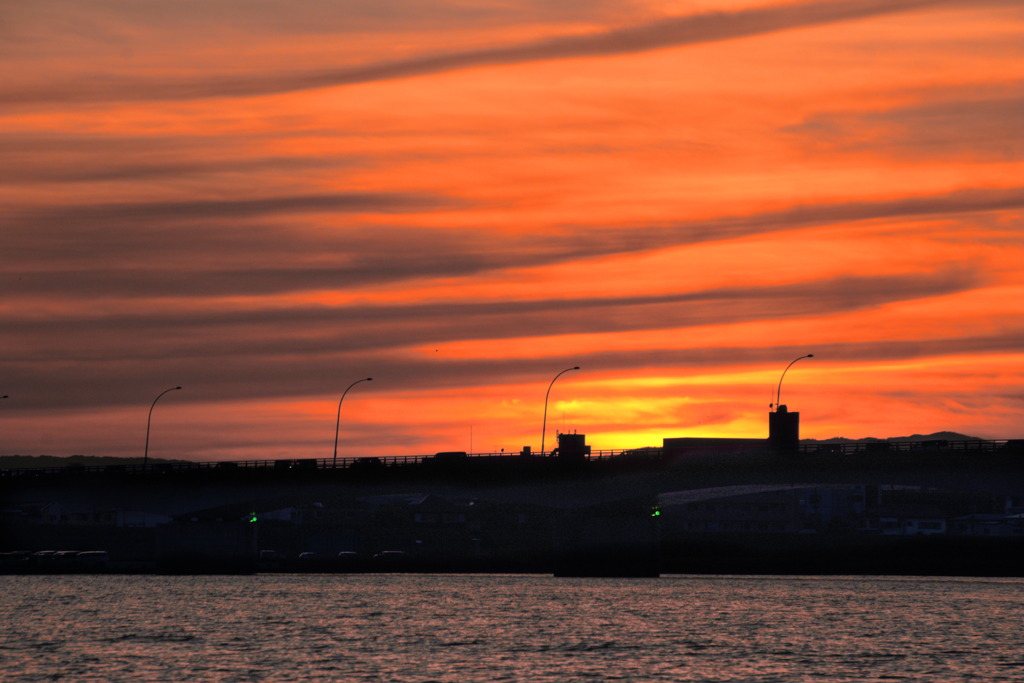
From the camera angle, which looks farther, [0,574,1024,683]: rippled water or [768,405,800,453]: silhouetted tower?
[768,405,800,453]: silhouetted tower

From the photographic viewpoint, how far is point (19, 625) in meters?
102

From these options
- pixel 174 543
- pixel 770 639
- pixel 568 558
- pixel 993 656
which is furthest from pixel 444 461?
pixel 993 656

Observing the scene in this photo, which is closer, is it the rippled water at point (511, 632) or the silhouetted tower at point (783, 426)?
the rippled water at point (511, 632)

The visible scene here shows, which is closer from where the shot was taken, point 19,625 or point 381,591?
point 19,625

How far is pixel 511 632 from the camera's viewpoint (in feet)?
318

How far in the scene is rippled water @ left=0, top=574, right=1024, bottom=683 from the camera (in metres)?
75.4

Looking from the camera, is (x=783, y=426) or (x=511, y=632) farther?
(x=783, y=426)

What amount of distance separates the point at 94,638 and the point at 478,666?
27.7 m

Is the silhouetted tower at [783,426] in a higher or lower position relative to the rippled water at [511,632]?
higher

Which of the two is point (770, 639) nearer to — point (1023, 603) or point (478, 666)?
point (478, 666)

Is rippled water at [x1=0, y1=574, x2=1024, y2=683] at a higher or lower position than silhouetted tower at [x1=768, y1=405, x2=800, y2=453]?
lower

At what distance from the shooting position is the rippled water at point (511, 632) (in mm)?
75375

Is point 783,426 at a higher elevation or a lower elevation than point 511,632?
higher

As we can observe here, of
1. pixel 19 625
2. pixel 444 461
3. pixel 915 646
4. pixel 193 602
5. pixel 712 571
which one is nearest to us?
pixel 915 646
